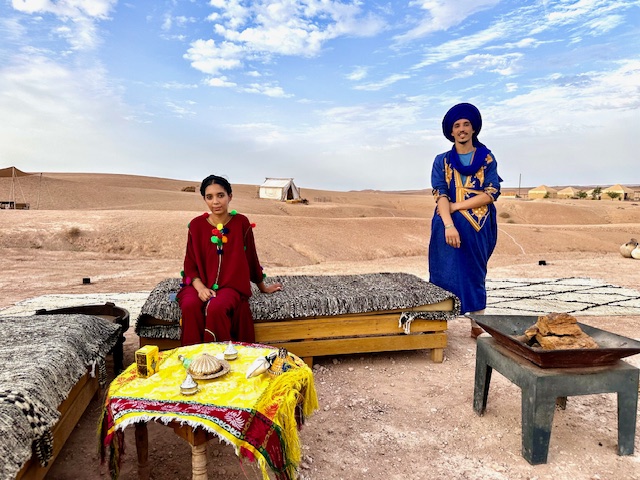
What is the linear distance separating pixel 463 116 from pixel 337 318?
2.22 meters

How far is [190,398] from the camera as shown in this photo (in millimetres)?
2090

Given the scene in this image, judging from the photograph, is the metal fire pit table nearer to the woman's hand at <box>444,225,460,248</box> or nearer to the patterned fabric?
the patterned fabric

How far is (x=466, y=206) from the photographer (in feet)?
14.5

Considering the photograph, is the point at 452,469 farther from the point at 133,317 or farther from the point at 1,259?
the point at 1,259

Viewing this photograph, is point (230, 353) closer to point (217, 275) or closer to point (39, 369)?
point (39, 369)

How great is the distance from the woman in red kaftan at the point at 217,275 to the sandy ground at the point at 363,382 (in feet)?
2.46

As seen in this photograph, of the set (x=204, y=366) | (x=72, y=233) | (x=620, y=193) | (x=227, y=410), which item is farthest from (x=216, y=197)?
(x=620, y=193)

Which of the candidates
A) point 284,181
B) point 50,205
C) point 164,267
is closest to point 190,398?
point 164,267

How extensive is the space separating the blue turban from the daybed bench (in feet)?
5.16

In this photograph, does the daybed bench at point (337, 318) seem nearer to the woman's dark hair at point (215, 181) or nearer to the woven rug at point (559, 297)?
the woman's dark hair at point (215, 181)

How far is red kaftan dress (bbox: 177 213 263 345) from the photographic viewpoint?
11.3 ft

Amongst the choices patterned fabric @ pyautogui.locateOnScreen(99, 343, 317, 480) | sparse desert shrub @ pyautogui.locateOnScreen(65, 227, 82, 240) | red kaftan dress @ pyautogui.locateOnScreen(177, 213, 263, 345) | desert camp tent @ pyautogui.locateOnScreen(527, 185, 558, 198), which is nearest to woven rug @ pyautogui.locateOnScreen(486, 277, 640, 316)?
red kaftan dress @ pyautogui.locateOnScreen(177, 213, 263, 345)

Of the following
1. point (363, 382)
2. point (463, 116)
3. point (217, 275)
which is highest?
point (463, 116)

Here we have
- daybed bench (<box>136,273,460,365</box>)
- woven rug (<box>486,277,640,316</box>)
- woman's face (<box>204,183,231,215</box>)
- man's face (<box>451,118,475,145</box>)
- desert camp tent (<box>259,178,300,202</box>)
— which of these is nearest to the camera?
woman's face (<box>204,183,231,215</box>)
